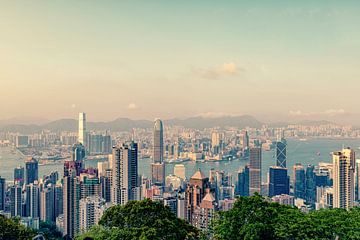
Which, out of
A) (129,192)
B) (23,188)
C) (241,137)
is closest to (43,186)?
(23,188)

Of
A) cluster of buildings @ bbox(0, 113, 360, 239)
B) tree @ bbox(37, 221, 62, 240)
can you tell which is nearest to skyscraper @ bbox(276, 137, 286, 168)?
cluster of buildings @ bbox(0, 113, 360, 239)

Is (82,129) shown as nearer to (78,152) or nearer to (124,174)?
(78,152)

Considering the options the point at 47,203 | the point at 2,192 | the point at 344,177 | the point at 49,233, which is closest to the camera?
the point at 49,233

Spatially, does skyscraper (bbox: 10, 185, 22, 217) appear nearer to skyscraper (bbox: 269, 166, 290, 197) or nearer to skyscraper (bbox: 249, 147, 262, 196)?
skyscraper (bbox: 249, 147, 262, 196)

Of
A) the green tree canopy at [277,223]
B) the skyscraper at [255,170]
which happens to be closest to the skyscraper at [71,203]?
the skyscraper at [255,170]

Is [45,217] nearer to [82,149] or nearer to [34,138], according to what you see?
[34,138]

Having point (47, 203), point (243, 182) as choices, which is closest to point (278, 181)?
point (243, 182)
